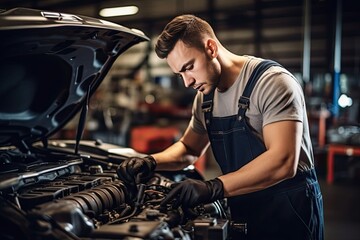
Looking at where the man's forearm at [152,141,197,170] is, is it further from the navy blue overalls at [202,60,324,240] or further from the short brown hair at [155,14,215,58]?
the short brown hair at [155,14,215,58]

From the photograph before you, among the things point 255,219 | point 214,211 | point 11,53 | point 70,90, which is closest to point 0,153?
point 70,90

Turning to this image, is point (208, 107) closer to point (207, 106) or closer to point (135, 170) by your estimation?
point (207, 106)

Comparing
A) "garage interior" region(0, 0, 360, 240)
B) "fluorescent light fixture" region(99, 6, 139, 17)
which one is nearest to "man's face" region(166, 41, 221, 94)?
"garage interior" region(0, 0, 360, 240)

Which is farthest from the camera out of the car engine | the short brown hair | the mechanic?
the short brown hair

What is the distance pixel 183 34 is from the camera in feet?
4.84

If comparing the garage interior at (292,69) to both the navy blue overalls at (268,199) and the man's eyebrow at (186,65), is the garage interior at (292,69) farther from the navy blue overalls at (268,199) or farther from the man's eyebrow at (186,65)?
the man's eyebrow at (186,65)

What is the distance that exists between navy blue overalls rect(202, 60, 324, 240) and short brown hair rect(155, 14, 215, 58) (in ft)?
0.81

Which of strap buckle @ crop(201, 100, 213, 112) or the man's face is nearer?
the man's face

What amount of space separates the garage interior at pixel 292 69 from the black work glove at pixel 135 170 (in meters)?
2.09

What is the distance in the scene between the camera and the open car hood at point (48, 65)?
121 cm

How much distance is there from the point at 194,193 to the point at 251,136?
34cm

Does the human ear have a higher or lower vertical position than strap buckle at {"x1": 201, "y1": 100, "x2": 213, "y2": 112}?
higher

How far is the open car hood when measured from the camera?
1214 millimetres

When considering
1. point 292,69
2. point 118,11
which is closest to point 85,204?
point 118,11
